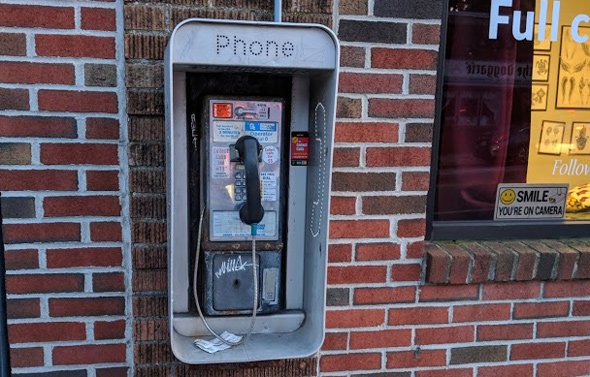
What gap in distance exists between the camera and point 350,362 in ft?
8.04

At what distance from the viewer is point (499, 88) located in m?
2.71

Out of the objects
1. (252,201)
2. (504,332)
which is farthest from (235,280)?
(504,332)

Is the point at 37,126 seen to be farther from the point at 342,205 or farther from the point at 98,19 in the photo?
the point at 342,205


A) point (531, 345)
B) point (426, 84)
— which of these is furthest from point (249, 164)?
point (531, 345)

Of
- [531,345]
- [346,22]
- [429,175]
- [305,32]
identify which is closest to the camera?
[305,32]

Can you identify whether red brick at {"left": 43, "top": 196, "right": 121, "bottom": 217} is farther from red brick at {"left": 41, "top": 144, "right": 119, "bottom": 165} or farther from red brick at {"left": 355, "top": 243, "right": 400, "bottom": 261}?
red brick at {"left": 355, "top": 243, "right": 400, "bottom": 261}

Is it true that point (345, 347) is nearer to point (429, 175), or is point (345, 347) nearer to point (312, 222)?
point (312, 222)

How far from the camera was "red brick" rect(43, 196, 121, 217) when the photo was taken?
2141 millimetres

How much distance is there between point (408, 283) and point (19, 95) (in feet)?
5.47

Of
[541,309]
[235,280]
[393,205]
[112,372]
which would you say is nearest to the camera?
[235,280]

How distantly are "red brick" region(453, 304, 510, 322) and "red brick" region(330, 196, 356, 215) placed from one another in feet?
2.14

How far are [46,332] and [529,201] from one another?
218 cm

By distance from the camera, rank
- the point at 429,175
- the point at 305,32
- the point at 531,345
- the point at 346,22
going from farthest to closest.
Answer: the point at 531,345
the point at 429,175
the point at 346,22
the point at 305,32

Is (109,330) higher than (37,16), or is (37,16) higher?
(37,16)
